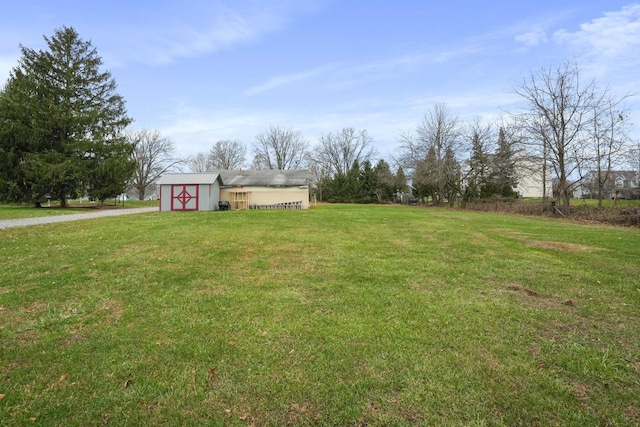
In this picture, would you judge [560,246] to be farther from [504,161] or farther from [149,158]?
[149,158]

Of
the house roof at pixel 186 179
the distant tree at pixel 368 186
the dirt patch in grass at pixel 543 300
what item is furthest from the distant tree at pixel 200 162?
the dirt patch in grass at pixel 543 300

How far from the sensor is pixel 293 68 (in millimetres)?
19391

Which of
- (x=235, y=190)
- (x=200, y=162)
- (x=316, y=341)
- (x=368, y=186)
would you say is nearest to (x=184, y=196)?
(x=235, y=190)

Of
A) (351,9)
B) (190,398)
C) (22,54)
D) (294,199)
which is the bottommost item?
(190,398)

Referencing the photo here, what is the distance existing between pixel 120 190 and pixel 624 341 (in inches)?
1232

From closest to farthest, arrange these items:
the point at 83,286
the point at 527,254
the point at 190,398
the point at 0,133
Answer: the point at 190,398
the point at 83,286
the point at 527,254
the point at 0,133

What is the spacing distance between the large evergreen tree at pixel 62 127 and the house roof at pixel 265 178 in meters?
8.42

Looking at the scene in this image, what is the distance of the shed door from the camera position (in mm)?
23469

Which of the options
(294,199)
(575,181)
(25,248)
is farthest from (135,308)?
(575,181)

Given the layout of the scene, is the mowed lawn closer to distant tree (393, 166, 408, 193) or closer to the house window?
the house window

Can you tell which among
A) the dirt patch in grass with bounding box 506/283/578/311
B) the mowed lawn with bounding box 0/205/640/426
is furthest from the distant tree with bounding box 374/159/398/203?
the dirt patch in grass with bounding box 506/283/578/311

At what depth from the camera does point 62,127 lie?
24.8m

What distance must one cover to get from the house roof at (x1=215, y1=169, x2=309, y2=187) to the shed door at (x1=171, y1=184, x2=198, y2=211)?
4262 mm

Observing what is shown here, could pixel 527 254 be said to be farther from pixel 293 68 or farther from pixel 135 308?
pixel 293 68
